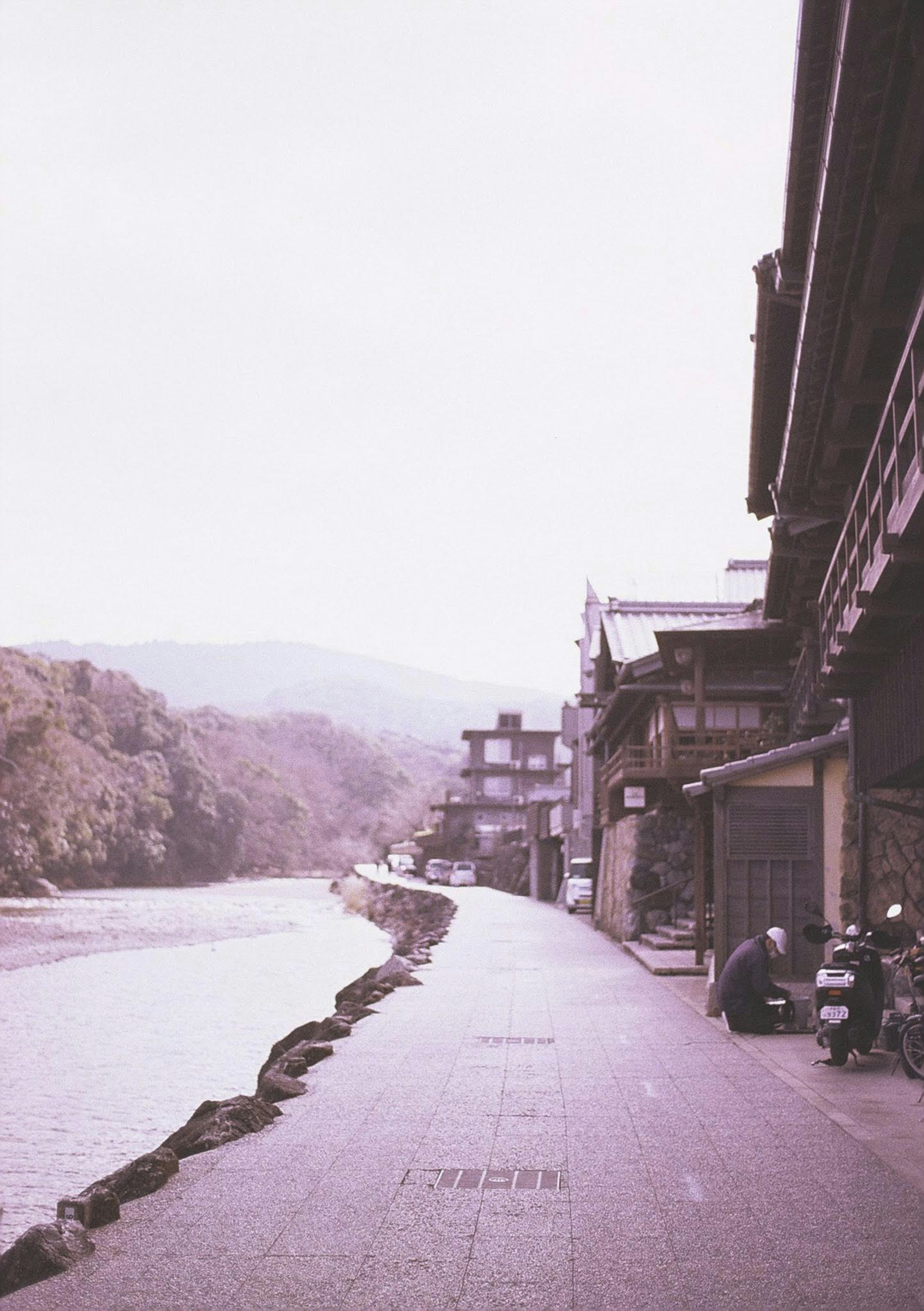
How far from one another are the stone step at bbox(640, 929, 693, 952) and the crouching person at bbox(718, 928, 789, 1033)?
1100cm

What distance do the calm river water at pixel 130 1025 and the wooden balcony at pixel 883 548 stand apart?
8.14 meters

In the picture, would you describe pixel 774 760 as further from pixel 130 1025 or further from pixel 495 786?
pixel 495 786

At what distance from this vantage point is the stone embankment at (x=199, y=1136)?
20.6 ft

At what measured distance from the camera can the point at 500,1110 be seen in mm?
10484

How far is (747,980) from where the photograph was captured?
49.2 feet

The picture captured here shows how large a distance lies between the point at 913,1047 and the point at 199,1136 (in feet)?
19.2

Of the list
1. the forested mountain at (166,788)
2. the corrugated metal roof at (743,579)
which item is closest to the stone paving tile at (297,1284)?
the corrugated metal roof at (743,579)

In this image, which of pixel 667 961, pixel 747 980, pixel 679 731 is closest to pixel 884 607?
pixel 747 980

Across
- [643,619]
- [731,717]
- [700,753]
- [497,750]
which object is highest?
[497,750]

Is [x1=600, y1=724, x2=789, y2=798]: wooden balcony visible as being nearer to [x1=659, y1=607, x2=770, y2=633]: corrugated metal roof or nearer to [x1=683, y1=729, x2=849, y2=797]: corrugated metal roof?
[x1=659, y1=607, x2=770, y2=633]: corrugated metal roof

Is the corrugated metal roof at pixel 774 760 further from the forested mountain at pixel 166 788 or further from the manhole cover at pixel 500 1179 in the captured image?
the forested mountain at pixel 166 788

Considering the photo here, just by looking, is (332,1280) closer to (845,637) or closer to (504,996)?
(845,637)

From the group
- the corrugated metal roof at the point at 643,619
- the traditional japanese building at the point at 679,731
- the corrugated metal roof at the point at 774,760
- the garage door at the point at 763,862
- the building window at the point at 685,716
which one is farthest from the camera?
the corrugated metal roof at the point at 643,619

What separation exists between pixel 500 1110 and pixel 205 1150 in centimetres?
235
